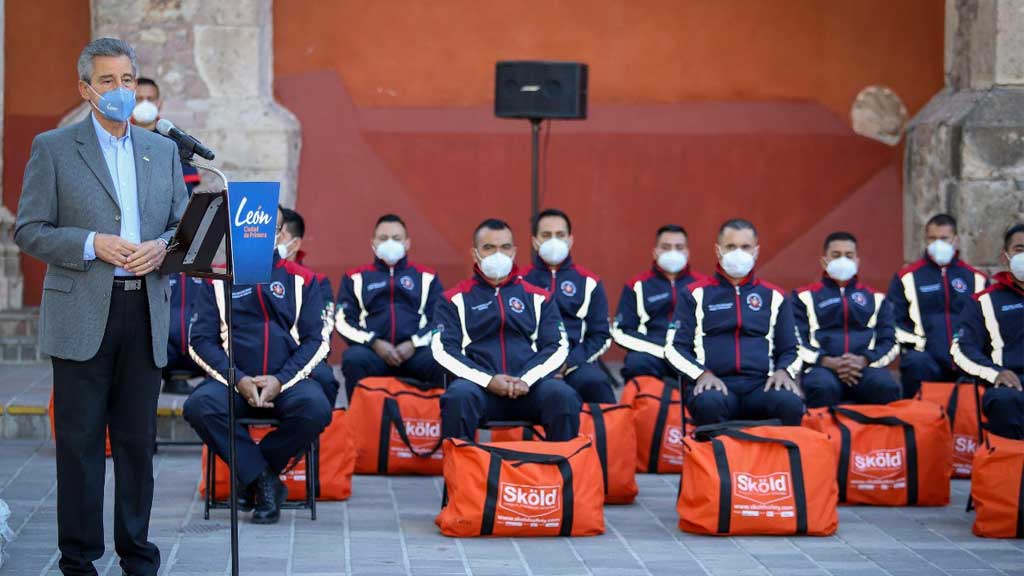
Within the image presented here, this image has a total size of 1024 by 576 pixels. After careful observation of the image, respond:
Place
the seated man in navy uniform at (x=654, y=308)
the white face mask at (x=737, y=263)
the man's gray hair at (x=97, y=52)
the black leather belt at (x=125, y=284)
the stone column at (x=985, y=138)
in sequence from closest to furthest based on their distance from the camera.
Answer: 1. the man's gray hair at (x=97, y=52)
2. the black leather belt at (x=125, y=284)
3. the white face mask at (x=737, y=263)
4. the seated man in navy uniform at (x=654, y=308)
5. the stone column at (x=985, y=138)

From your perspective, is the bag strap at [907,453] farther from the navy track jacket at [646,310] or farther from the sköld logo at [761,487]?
the navy track jacket at [646,310]

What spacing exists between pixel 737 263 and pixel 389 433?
190 centimetres

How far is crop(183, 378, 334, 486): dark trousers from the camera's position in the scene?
606cm

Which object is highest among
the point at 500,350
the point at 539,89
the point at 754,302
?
the point at 539,89

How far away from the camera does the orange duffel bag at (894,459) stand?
264 inches

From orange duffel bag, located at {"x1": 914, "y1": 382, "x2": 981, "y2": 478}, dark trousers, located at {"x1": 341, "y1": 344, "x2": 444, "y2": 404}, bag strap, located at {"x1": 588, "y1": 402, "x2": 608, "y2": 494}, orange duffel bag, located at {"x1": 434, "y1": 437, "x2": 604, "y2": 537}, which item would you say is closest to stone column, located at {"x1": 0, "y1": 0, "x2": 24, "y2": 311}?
dark trousers, located at {"x1": 341, "y1": 344, "x2": 444, "y2": 404}

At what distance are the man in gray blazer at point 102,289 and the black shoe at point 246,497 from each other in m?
1.28

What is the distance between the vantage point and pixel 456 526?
586 cm

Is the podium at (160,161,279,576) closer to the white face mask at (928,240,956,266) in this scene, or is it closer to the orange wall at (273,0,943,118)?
the white face mask at (928,240,956,266)

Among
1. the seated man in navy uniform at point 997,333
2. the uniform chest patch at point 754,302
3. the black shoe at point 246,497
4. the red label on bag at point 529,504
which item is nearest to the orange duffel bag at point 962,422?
the seated man in navy uniform at point 997,333

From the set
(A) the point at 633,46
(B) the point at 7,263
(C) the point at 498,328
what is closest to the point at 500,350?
(C) the point at 498,328

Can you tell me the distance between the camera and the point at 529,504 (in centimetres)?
585

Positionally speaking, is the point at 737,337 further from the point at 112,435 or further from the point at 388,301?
the point at 112,435

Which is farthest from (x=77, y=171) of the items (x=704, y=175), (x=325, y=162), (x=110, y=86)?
(x=704, y=175)
